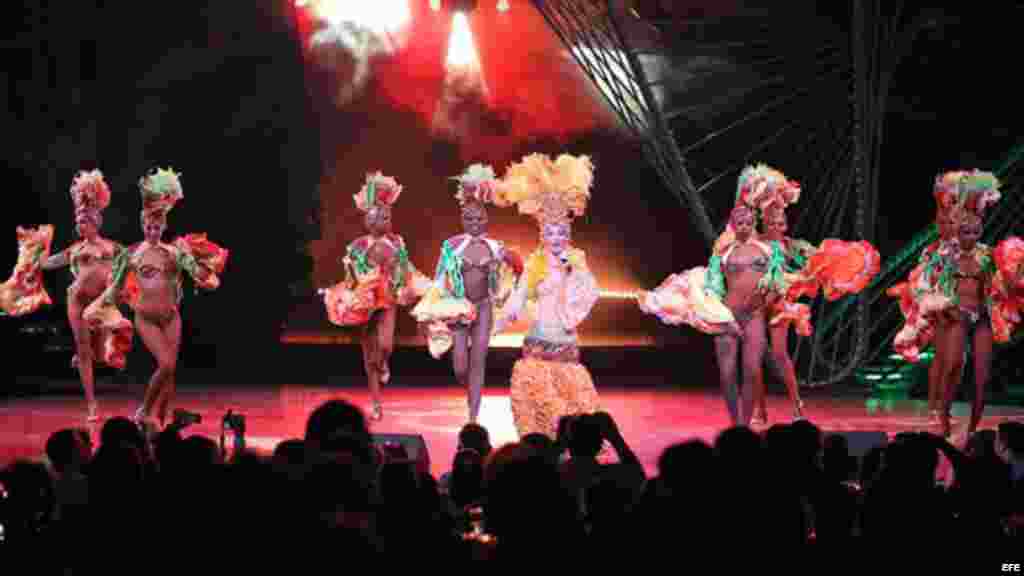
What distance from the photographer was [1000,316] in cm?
1103

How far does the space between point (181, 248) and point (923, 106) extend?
8.20m

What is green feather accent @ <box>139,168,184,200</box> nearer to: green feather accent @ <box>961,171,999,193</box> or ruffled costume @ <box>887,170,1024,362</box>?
ruffled costume @ <box>887,170,1024,362</box>

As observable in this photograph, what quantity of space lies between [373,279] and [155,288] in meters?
1.94

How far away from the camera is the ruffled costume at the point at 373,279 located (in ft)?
40.4

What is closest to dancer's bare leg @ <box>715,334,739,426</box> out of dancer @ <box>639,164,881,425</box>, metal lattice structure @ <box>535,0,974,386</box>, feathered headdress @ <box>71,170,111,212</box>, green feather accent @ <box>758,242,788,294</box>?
dancer @ <box>639,164,881,425</box>

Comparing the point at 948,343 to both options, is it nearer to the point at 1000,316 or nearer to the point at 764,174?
the point at 1000,316

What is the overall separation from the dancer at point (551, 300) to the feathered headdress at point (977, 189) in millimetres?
2791

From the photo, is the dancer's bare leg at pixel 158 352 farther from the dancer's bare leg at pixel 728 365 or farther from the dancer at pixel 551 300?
the dancer's bare leg at pixel 728 365

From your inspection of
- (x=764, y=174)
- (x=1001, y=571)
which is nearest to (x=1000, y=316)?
(x=764, y=174)

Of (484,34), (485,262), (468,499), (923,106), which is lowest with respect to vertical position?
(468,499)

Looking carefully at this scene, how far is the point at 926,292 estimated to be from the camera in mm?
10898

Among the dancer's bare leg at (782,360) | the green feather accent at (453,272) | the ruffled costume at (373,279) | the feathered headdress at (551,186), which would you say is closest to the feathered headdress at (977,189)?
the dancer's bare leg at (782,360)

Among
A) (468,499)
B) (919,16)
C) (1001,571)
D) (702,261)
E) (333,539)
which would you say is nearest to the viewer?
Answer: (333,539)

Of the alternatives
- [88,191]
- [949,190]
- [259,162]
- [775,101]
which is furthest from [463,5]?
[949,190]
